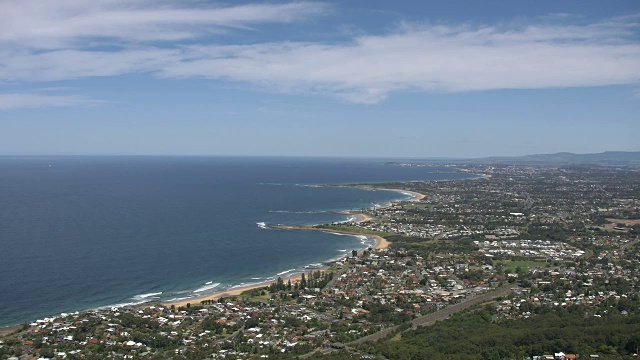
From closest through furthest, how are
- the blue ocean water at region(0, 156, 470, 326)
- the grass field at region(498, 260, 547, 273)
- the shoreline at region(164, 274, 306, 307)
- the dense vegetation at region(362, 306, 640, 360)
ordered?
the dense vegetation at region(362, 306, 640, 360)
the shoreline at region(164, 274, 306, 307)
the blue ocean water at region(0, 156, 470, 326)
the grass field at region(498, 260, 547, 273)

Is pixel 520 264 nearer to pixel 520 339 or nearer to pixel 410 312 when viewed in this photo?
pixel 410 312

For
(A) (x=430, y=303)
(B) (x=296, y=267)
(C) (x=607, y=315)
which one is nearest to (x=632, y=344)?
(C) (x=607, y=315)

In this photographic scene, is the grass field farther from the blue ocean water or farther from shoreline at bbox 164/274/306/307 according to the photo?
shoreline at bbox 164/274/306/307

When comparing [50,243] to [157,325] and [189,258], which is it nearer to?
[189,258]

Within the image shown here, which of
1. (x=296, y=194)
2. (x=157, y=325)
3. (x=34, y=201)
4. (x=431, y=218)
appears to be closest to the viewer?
(x=157, y=325)

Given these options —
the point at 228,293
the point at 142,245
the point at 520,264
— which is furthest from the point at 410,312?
the point at 142,245

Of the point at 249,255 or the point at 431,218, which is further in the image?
the point at 431,218

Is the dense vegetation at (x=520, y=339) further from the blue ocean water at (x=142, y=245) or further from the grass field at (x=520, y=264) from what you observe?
the blue ocean water at (x=142, y=245)

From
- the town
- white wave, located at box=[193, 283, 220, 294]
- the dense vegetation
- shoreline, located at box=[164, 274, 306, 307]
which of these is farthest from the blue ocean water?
the dense vegetation

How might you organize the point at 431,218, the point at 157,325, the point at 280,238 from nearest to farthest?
the point at 157,325 < the point at 280,238 < the point at 431,218
